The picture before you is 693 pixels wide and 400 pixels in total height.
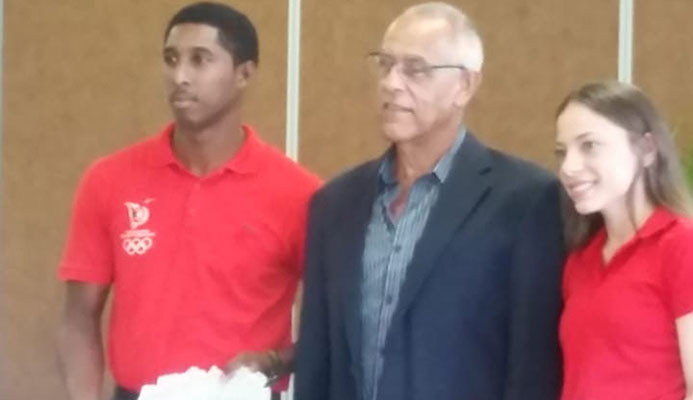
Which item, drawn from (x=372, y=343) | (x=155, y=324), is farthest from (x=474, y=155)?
(x=155, y=324)

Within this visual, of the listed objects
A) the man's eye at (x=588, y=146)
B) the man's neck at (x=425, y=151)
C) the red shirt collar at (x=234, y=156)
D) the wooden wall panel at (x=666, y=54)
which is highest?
the wooden wall panel at (x=666, y=54)

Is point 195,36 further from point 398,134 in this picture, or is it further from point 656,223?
point 656,223

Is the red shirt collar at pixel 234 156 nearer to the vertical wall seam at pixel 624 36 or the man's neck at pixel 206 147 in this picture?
the man's neck at pixel 206 147

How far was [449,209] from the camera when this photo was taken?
226 centimetres

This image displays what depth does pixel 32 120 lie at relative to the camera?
4246 millimetres

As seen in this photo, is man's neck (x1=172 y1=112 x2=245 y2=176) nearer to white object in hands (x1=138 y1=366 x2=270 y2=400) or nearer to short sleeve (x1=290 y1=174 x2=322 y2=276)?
short sleeve (x1=290 y1=174 x2=322 y2=276)

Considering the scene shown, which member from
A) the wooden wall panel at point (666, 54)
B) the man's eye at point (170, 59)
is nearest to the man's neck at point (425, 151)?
the man's eye at point (170, 59)

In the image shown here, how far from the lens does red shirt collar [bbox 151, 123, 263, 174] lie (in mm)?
2624

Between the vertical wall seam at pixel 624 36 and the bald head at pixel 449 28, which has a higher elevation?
the vertical wall seam at pixel 624 36

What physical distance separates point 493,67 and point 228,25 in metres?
1.39

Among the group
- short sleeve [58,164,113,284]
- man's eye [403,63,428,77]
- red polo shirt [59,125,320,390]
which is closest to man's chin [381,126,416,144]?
man's eye [403,63,428,77]

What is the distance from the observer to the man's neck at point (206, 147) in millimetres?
2625

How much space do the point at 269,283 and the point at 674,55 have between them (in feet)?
5.62

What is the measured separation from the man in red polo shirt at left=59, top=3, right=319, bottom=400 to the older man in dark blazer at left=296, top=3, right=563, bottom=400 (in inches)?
11.5
